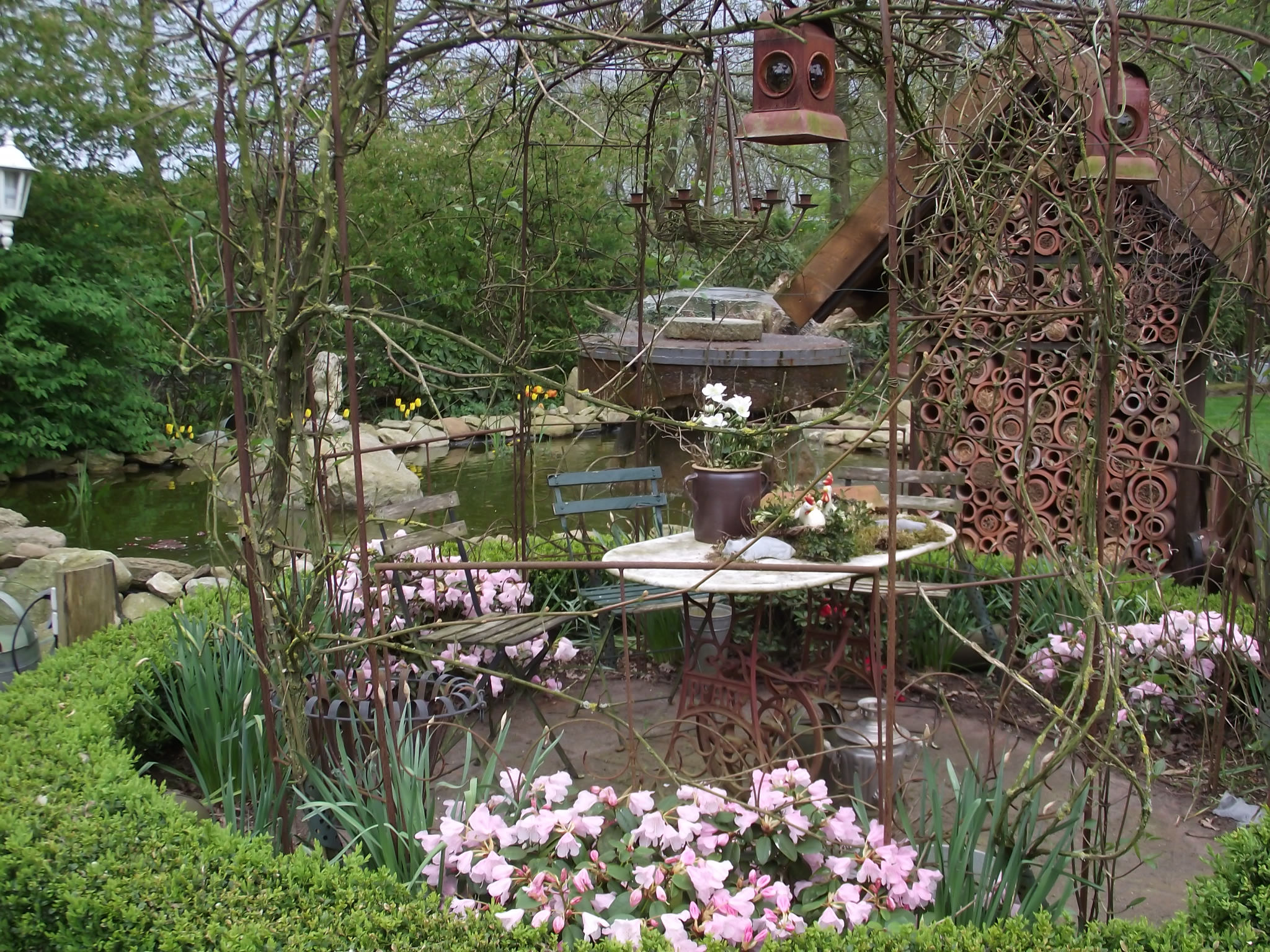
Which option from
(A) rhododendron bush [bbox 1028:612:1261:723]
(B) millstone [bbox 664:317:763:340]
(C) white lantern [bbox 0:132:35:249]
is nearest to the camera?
(A) rhododendron bush [bbox 1028:612:1261:723]

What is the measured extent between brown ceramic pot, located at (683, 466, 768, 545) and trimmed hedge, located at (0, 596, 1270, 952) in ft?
5.73

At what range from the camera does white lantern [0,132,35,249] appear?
18.9 ft

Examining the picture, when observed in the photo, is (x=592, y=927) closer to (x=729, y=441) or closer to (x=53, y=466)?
(x=729, y=441)

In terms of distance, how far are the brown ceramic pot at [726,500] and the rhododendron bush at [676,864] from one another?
1.20m

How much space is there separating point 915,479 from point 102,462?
900 cm

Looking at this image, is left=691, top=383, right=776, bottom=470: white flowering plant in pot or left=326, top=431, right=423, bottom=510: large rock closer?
left=691, top=383, right=776, bottom=470: white flowering plant in pot

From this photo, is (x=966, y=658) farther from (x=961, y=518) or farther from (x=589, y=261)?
(x=589, y=261)

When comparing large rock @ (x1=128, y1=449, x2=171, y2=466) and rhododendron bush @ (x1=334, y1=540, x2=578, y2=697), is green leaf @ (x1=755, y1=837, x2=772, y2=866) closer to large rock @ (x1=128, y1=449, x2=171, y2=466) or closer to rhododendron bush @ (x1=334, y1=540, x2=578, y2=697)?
rhododendron bush @ (x1=334, y1=540, x2=578, y2=697)

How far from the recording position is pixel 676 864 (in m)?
2.33

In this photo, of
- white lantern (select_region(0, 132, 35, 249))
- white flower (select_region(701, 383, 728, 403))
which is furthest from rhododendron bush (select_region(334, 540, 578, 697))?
white lantern (select_region(0, 132, 35, 249))

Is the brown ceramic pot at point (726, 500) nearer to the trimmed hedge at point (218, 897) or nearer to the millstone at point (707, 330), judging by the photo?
the trimmed hedge at point (218, 897)

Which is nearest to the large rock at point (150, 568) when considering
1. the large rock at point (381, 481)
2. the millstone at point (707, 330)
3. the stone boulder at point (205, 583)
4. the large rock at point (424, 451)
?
the stone boulder at point (205, 583)

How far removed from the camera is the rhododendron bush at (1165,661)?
378 cm

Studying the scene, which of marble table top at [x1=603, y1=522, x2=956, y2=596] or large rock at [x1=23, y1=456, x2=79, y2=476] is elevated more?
marble table top at [x1=603, y1=522, x2=956, y2=596]
